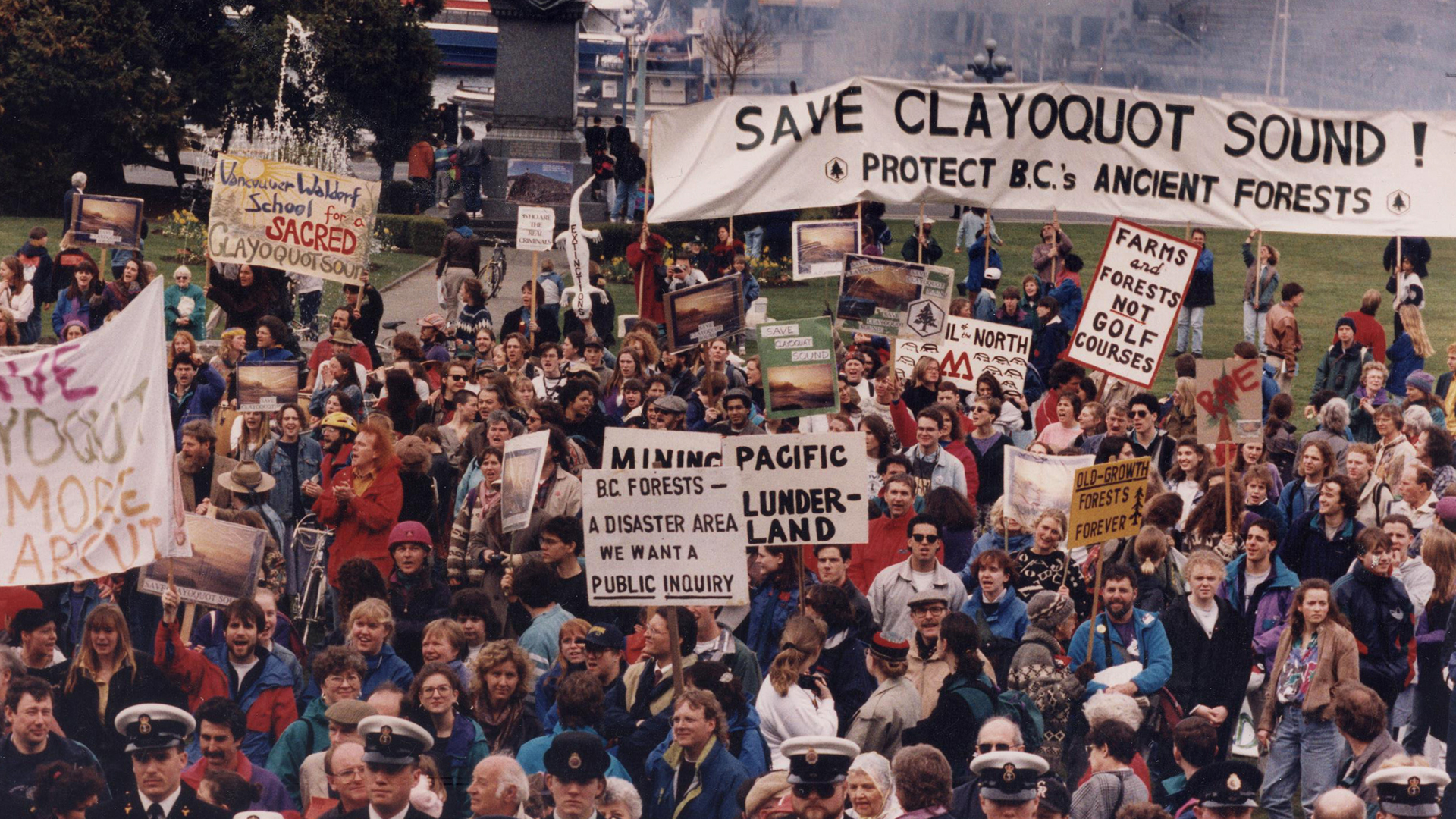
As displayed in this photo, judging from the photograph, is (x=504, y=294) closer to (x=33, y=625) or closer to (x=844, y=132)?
(x=844, y=132)

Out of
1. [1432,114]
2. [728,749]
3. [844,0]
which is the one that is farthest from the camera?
[844,0]

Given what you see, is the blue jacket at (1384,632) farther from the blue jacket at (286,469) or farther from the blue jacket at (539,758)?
the blue jacket at (286,469)

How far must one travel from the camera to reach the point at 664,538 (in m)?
9.48

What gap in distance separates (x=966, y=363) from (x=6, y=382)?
9.52 metres

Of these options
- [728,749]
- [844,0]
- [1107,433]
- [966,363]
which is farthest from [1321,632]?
[844,0]

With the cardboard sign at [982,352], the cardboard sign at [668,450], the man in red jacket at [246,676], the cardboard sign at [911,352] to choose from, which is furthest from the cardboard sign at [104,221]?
the cardboard sign at [668,450]

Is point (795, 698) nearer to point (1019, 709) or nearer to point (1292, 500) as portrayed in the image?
point (1019, 709)

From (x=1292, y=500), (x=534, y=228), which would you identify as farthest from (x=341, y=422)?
(x=534, y=228)

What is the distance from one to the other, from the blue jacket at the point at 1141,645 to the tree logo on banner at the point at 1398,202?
4.65m

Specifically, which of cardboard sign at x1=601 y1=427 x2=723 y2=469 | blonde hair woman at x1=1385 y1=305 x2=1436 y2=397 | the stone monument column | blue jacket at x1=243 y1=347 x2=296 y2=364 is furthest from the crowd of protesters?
the stone monument column

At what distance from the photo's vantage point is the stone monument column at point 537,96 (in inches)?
1246

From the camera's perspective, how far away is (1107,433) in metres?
13.5

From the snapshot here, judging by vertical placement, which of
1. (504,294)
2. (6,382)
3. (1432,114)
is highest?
(1432,114)

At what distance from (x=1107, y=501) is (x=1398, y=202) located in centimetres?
416
